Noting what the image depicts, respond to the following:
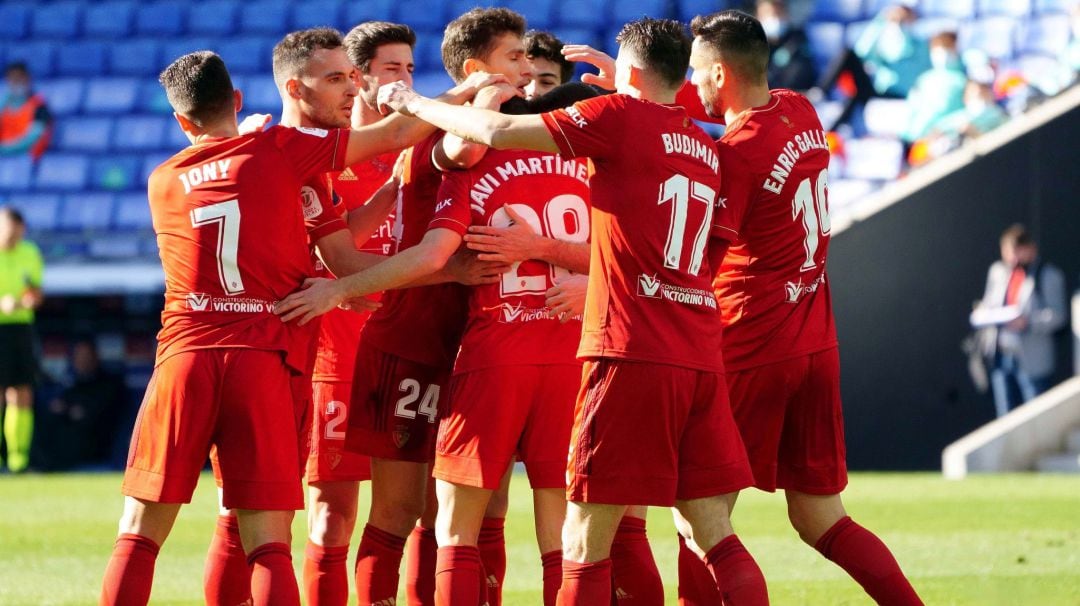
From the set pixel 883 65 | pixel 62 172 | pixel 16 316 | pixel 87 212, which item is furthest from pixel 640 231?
pixel 62 172

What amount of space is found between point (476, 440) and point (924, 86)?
1137 centimetres

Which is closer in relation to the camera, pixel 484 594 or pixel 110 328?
pixel 484 594

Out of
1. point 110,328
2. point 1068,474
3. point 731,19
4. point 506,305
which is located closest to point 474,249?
point 506,305

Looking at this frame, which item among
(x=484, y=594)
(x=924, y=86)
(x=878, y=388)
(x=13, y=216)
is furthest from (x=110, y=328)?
(x=484, y=594)

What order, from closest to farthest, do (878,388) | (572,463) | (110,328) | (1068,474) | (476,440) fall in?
(572,463)
(476,440)
(1068,474)
(878,388)
(110,328)

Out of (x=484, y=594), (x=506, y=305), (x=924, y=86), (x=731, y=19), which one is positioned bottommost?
(x=484, y=594)

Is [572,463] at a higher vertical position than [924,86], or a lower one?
lower

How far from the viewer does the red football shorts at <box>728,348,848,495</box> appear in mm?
5047

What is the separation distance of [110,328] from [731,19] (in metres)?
11.0

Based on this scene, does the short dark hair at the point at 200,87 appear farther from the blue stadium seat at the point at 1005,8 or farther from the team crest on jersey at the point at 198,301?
the blue stadium seat at the point at 1005,8

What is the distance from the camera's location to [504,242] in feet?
16.1

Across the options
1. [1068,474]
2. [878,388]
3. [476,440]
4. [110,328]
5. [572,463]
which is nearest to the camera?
[572,463]

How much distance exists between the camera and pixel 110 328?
49.0ft

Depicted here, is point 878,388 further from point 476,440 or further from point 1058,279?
point 476,440
